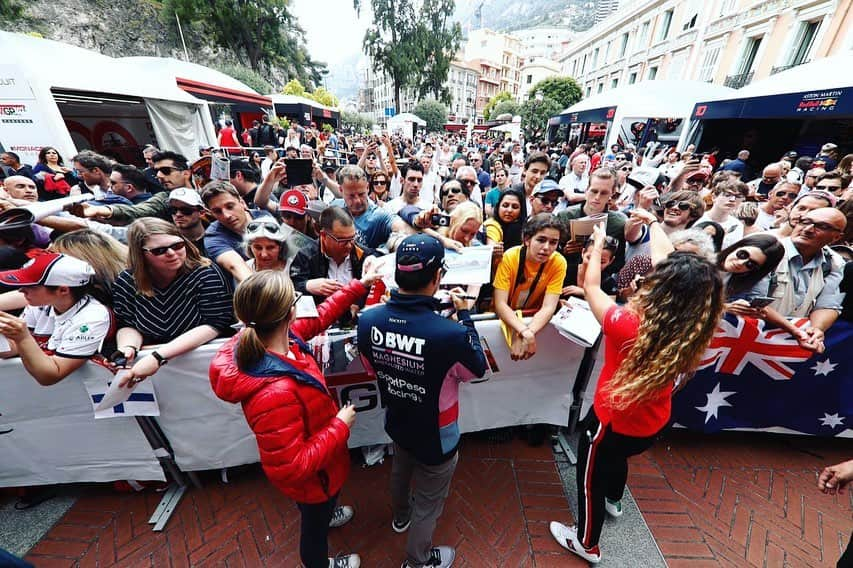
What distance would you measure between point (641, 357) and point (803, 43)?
24578 mm

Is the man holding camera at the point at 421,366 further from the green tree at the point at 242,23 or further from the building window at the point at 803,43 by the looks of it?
the green tree at the point at 242,23

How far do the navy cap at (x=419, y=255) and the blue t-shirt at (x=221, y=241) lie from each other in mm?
1878

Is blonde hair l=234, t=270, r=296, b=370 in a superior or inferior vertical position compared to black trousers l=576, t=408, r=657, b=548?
→ superior

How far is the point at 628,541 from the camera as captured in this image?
239 centimetres

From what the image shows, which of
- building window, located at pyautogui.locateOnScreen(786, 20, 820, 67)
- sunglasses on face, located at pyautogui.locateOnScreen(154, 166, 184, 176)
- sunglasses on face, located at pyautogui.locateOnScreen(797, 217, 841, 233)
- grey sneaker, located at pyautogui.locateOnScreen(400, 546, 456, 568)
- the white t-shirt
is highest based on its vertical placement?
building window, located at pyautogui.locateOnScreen(786, 20, 820, 67)

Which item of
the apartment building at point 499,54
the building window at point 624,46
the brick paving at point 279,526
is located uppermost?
the apartment building at point 499,54

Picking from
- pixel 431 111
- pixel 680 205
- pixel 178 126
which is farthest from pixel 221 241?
pixel 431 111

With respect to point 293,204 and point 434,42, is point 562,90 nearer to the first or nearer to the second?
point 434,42

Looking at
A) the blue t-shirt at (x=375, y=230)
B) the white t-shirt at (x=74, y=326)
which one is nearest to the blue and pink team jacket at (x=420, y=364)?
the white t-shirt at (x=74, y=326)

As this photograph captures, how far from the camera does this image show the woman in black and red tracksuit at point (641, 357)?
1.64m

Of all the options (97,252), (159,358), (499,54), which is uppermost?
(499,54)

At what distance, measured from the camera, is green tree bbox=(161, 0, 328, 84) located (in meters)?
32.1

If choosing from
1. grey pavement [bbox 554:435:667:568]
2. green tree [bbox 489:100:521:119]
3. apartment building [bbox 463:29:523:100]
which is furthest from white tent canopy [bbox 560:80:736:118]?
apartment building [bbox 463:29:523:100]

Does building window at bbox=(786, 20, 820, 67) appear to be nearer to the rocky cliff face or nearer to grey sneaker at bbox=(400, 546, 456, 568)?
grey sneaker at bbox=(400, 546, 456, 568)
